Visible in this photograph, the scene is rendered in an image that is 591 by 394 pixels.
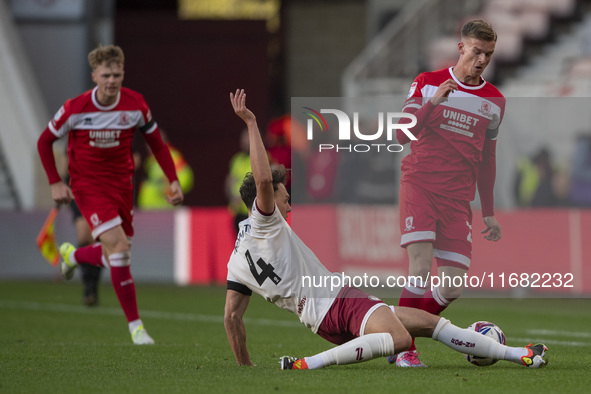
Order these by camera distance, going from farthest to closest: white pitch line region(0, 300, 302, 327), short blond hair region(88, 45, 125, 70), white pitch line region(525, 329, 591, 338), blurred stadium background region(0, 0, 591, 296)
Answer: blurred stadium background region(0, 0, 591, 296), white pitch line region(0, 300, 302, 327), white pitch line region(525, 329, 591, 338), short blond hair region(88, 45, 125, 70)

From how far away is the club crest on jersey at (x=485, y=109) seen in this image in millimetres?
6937

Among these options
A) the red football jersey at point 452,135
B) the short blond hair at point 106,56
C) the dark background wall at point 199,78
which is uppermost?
the dark background wall at point 199,78

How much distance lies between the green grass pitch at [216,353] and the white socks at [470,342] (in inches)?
4.3

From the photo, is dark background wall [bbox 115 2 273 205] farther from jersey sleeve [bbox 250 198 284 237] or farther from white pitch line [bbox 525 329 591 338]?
jersey sleeve [bbox 250 198 284 237]

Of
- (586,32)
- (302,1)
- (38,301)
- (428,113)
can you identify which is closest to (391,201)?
(38,301)

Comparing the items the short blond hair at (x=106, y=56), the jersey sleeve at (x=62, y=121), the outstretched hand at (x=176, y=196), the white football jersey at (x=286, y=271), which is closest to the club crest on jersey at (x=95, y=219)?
the outstretched hand at (x=176, y=196)

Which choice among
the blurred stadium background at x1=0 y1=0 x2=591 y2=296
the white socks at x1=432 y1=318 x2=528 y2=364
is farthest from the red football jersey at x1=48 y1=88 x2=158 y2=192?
the white socks at x1=432 y1=318 x2=528 y2=364

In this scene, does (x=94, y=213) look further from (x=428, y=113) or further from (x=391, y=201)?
(x=391, y=201)

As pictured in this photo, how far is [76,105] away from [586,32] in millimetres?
13585

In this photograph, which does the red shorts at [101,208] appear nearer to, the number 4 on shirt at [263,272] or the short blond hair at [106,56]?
the short blond hair at [106,56]

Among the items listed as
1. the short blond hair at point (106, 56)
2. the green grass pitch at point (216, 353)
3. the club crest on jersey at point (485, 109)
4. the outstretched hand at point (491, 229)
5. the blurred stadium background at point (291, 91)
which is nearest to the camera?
the green grass pitch at point (216, 353)

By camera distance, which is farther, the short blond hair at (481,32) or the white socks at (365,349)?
the short blond hair at (481,32)

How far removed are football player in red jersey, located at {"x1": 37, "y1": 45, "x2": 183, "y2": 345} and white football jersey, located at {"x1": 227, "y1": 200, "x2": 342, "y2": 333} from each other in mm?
2314

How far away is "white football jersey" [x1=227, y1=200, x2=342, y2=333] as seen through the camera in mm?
6473
